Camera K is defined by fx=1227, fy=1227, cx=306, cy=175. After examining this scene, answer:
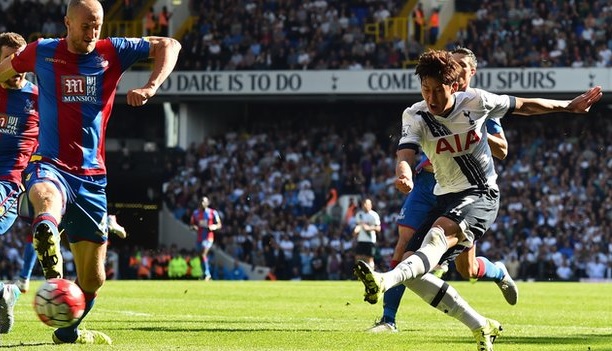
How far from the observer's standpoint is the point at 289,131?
41.8 m

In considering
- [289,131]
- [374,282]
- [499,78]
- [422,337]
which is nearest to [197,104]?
[289,131]

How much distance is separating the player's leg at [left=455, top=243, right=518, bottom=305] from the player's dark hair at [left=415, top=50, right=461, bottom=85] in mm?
1946

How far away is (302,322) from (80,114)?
4880 millimetres

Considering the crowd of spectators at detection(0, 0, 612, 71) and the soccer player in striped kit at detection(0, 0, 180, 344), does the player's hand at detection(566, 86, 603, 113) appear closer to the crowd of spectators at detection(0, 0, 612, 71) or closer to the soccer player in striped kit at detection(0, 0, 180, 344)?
the soccer player in striped kit at detection(0, 0, 180, 344)

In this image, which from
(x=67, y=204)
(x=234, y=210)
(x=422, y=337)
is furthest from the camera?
(x=234, y=210)

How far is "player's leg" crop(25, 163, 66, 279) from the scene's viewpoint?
7555mm

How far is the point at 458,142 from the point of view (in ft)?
28.2

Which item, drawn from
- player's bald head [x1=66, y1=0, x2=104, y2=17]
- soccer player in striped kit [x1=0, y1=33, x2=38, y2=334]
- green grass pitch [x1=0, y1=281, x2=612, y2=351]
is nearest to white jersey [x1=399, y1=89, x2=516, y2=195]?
green grass pitch [x1=0, y1=281, x2=612, y2=351]

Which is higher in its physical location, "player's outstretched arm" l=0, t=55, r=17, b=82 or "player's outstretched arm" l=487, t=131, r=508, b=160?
"player's outstretched arm" l=0, t=55, r=17, b=82

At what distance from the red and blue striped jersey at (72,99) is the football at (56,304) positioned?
115 cm

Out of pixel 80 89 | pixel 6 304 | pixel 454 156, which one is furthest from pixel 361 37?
pixel 80 89

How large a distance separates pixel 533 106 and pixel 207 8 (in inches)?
1355

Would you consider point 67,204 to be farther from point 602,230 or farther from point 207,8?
point 207,8

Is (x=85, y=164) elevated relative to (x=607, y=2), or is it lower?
lower
